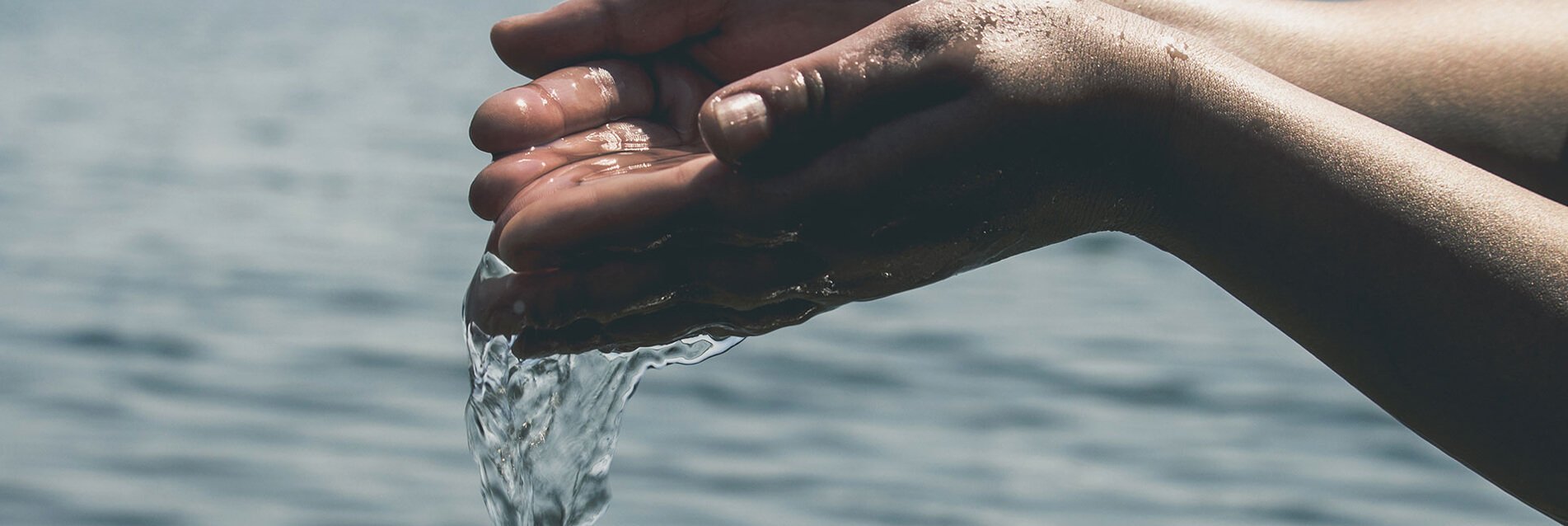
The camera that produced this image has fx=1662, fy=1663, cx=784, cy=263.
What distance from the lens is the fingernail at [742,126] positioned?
232 cm

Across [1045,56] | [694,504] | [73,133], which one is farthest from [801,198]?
[73,133]

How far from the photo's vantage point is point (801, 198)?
2414 millimetres

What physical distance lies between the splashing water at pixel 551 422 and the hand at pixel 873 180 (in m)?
0.50

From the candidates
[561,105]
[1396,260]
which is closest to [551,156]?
[561,105]

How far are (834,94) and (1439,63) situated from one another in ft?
5.07

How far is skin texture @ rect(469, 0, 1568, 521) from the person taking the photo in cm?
237

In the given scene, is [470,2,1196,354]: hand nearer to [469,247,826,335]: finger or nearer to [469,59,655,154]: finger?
[469,247,826,335]: finger

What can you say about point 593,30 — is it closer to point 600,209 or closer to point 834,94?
point 600,209

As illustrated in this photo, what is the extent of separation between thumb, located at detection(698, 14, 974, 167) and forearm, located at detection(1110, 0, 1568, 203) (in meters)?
1.15

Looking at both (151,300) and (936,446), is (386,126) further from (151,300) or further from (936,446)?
(936,446)

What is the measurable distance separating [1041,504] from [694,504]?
1.41m

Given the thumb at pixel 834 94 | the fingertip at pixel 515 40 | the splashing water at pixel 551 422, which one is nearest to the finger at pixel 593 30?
the fingertip at pixel 515 40

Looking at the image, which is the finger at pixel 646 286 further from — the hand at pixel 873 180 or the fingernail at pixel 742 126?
the fingernail at pixel 742 126

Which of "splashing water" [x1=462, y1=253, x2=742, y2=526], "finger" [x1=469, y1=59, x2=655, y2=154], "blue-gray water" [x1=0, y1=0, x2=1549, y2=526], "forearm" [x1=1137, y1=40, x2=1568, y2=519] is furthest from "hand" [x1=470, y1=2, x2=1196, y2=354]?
"blue-gray water" [x1=0, y1=0, x2=1549, y2=526]
